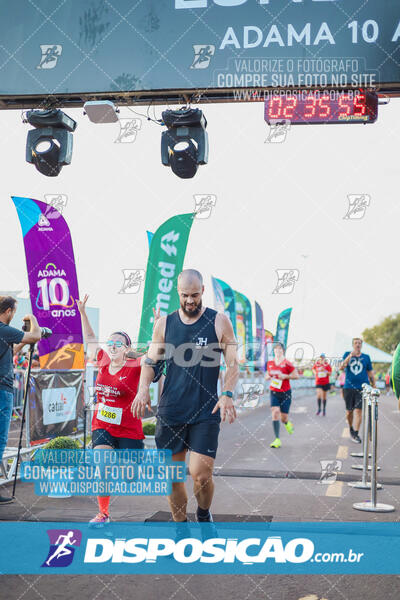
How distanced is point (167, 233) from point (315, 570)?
31.9ft

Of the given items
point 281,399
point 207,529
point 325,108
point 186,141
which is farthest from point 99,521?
point 281,399

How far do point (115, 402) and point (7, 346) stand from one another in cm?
145

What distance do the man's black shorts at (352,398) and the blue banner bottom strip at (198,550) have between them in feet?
21.9

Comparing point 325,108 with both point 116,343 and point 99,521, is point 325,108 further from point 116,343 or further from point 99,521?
point 99,521

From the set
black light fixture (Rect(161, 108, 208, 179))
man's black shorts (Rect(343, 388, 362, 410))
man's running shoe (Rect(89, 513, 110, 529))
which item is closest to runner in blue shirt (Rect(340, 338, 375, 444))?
man's black shorts (Rect(343, 388, 362, 410))

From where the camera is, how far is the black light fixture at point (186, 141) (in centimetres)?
872

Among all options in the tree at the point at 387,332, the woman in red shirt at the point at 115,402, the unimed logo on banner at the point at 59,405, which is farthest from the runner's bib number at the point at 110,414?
the tree at the point at 387,332

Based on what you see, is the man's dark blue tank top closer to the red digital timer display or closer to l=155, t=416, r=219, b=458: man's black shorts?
l=155, t=416, r=219, b=458: man's black shorts

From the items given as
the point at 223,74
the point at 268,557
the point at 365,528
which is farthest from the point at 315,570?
the point at 223,74

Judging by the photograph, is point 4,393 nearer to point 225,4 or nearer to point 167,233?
point 225,4

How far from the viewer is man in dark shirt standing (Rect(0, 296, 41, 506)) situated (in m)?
6.52

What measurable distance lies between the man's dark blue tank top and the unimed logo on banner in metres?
4.11

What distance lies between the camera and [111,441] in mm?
5906

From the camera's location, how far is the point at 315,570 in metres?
4.67
